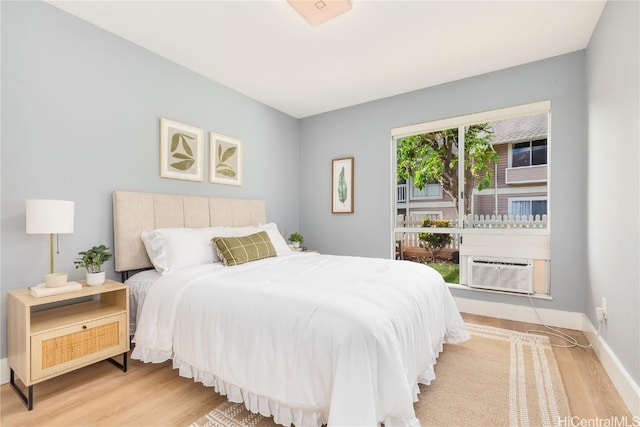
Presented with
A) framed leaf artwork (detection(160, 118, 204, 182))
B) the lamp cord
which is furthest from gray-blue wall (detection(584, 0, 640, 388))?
framed leaf artwork (detection(160, 118, 204, 182))

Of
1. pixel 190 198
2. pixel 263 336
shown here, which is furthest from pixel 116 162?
pixel 263 336

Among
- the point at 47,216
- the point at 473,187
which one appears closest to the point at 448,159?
the point at 473,187

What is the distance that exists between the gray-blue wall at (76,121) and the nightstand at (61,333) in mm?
257

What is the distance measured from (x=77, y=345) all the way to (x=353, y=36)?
3.12m

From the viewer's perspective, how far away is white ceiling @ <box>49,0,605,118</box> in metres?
2.32

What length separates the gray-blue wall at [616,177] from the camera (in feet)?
5.72

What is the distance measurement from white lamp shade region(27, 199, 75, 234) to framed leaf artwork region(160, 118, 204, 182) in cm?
104

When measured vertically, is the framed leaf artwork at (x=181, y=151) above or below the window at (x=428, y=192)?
above

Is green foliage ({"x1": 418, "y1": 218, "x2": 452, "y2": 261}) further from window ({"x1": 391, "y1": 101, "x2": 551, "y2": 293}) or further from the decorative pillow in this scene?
the decorative pillow

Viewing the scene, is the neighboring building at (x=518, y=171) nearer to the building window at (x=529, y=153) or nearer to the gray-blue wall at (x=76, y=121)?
the building window at (x=529, y=153)

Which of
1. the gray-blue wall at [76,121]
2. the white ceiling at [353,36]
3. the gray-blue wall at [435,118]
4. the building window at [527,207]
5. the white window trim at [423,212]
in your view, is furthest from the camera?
the white window trim at [423,212]

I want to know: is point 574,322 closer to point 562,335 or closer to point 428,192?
point 562,335

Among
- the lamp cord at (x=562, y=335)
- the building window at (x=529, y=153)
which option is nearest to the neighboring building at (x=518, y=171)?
the building window at (x=529, y=153)

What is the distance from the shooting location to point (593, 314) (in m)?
2.60
